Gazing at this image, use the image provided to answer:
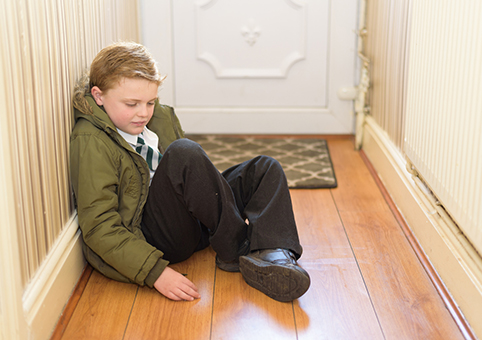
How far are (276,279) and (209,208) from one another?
0.77ft

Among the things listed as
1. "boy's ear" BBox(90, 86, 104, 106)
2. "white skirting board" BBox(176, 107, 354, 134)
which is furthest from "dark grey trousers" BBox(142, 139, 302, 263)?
"white skirting board" BBox(176, 107, 354, 134)

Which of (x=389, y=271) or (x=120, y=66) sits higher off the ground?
(x=120, y=66)

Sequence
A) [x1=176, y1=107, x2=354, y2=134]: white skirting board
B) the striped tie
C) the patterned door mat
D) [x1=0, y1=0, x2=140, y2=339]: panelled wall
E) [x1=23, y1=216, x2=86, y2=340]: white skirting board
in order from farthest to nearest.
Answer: [x1=176, y1=107, x2=354, y2=134]: white skirting board → the patterned door mat → the striped tie → [x1=23, y1=216, x2=86, y2=340]: white skirting board → [x1=0, y1=0, x2=140, y2=339]: panelled wall

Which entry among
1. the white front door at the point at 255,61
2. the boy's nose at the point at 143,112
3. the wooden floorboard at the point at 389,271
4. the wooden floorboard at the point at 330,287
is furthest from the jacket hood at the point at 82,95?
the white front door at the point at 255,61

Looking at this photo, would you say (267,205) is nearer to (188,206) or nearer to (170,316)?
(188,206)

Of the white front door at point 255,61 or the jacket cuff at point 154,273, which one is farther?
the white front door at point 255,61

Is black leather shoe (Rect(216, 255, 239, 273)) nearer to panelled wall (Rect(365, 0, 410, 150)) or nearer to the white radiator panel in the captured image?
the white radiator panel

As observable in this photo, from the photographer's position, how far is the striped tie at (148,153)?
1375mm

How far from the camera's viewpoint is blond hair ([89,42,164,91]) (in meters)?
1.25

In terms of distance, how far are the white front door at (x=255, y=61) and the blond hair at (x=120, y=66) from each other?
1347 mm

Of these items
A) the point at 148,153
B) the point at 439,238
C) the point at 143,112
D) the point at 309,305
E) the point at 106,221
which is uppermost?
the point at 143,112

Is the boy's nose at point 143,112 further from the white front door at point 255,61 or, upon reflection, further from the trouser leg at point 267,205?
the white front door at point 255,61

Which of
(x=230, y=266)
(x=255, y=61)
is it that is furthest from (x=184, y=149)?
(x=255, y=61)

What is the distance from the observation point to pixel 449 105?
1262 millimetres
